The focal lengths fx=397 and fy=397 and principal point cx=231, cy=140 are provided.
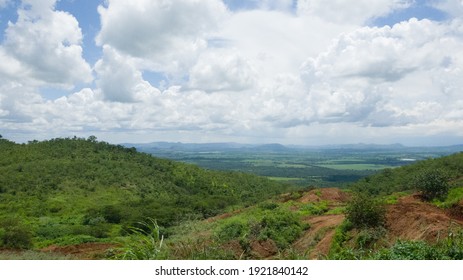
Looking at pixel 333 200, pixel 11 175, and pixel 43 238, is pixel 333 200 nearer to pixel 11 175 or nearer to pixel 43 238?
pixel 43 238

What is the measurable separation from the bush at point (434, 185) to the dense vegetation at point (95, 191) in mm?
19363

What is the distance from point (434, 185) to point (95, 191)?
49224mm

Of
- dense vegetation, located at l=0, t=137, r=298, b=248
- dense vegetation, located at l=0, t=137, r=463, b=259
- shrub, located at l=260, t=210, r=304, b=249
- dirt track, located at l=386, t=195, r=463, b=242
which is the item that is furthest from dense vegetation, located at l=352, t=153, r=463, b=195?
dirt track, located at l=386, t=195, r=463, b=242

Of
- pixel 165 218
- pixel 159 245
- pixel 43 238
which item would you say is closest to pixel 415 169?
pixel 165 218

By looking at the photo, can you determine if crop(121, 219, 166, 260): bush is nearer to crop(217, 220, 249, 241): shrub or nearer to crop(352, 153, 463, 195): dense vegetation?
crop(217, 220, 249, 241): shrub

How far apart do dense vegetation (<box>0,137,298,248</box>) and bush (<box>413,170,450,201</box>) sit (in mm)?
19363

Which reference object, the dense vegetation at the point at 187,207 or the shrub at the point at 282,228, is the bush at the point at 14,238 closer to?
the dense vegetation at the point at 187,207

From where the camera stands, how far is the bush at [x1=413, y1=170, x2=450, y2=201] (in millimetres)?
22625

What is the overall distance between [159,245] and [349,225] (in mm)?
10430

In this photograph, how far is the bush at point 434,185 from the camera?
22.6m

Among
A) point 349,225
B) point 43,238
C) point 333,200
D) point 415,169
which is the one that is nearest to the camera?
point 349,225

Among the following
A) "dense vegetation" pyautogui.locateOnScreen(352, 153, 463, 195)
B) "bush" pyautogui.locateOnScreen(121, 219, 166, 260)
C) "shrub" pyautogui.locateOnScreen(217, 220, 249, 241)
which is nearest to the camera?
"bush" pyautogui.locateOnScreen(121, 219, 166, 260)

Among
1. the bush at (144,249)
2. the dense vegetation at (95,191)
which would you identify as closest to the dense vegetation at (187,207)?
the bush at (144,249)
